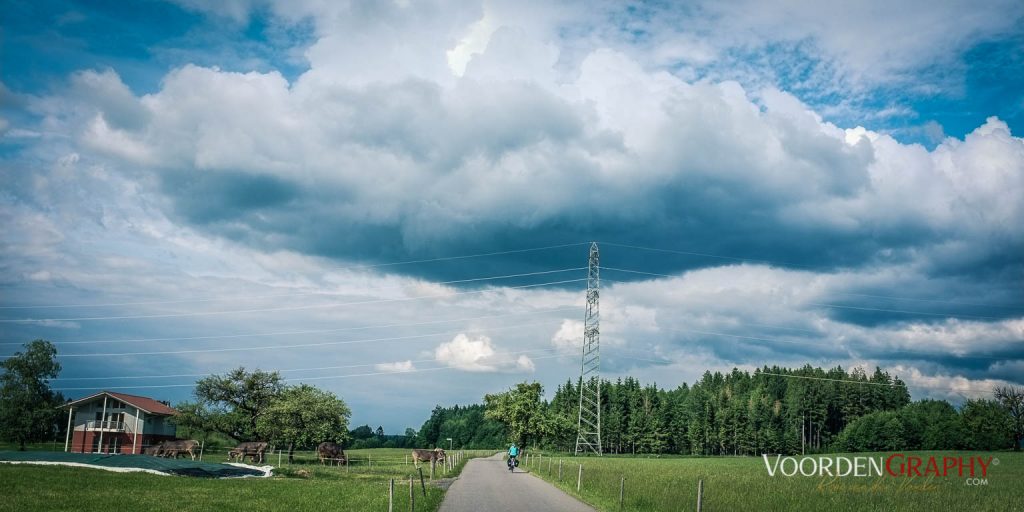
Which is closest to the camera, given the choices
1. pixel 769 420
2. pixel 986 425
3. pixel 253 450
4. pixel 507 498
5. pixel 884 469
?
pixel 507 498

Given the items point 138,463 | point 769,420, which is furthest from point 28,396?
point 769,420

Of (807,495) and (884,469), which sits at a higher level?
(807,495)

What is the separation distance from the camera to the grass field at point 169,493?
23.2 metres

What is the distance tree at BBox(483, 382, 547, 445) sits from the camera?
90875mm

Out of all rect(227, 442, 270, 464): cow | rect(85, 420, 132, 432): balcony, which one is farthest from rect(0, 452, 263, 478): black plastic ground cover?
rect(85, 420, 132, 432): balcony

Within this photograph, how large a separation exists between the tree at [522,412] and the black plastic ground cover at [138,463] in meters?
51.6

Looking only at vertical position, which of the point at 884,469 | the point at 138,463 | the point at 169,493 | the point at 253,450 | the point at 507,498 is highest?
the point at 507,498

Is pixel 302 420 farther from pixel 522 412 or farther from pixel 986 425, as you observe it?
pixel 986 425

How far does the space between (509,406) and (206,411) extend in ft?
130

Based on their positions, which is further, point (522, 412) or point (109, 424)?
point (522, 412)

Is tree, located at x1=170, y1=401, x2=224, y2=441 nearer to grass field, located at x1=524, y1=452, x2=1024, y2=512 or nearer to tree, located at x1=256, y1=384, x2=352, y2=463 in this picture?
tree, located at x1=256, y1=384, x2=352, y2=463

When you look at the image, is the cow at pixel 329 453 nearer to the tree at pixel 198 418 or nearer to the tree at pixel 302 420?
the tree at pixel 302 420

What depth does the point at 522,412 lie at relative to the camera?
91125 millimetres

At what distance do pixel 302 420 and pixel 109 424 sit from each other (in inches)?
1026
